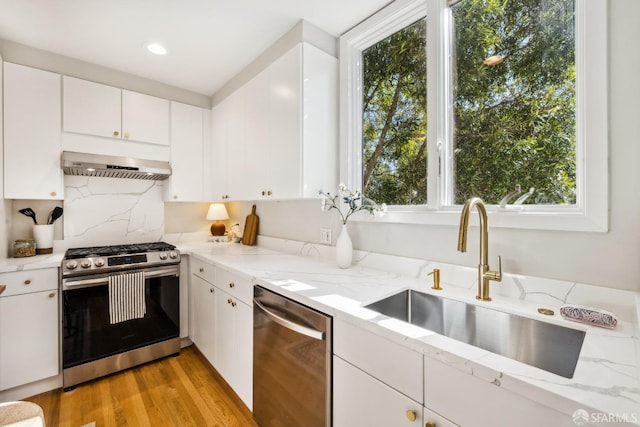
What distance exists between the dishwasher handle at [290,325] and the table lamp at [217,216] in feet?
5.75

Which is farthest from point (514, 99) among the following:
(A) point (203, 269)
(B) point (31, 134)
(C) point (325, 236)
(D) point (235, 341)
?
(B) point (31, 134)

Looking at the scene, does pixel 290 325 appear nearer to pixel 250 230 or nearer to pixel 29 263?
pixel 250 230

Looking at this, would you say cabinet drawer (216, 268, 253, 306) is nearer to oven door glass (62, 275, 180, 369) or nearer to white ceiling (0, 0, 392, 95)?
oven door glass (62, 275, 180, 369)

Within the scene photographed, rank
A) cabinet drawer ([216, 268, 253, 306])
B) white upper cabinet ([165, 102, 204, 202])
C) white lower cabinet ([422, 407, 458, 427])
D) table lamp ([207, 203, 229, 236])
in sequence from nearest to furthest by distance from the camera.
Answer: white lower cabinet ([422, 407, 458, 427]), cabinet drawer ([216, 268, 253, 306]), white upper cabinet ([165, 102, 204, 202]), table lamp ([207, 203, 229, 236])

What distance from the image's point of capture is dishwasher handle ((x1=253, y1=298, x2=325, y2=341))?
1188mm

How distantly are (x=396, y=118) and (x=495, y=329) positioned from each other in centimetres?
126

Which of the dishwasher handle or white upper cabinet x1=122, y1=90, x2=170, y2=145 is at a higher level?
white upper cabinet x1=122, y1=90, x2=170, y2=145

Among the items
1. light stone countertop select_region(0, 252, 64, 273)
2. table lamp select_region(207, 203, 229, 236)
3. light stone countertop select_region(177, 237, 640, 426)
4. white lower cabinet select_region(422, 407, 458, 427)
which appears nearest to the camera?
light stone countertop select_region(177, 237, 640, 426)

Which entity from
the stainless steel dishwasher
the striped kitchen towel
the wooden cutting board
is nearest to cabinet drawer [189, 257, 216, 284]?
the striped kitchen towel

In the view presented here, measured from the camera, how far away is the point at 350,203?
1.79 meters

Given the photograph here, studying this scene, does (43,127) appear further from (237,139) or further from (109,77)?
(237,139)

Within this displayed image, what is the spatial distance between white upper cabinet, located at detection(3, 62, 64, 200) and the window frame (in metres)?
2.18

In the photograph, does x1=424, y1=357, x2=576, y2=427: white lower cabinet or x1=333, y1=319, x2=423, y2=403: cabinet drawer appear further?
x1=333, y1=319, x2=423, y2=403: cabinet drawer

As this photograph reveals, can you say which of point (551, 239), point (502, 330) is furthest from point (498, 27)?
point (502, 330)
